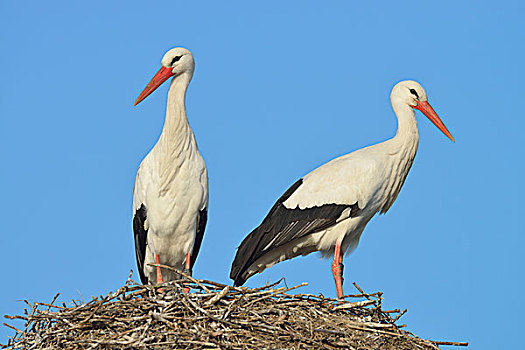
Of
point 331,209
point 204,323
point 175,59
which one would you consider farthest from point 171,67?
point 204,323

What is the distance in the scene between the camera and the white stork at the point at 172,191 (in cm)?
645

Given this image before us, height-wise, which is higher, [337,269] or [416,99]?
[416,99]

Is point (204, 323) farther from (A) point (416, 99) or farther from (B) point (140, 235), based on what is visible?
(A) point (416, 99)

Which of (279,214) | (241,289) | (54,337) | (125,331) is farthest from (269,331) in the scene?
(279,214)

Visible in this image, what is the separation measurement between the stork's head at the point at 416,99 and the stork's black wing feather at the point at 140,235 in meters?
2.09

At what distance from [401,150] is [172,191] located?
1.69 m

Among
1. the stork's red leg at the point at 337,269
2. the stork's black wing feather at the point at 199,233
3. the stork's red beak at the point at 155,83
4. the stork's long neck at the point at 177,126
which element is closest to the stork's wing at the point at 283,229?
the stork's red leg at the point at 337,269

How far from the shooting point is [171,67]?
6.82 metres

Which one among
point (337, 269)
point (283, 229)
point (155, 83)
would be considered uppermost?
point (155, 83)

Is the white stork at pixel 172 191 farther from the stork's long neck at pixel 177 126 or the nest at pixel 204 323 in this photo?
the nest at pixel 204 323

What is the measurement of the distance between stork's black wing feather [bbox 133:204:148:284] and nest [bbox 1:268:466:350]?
1418 millimetres

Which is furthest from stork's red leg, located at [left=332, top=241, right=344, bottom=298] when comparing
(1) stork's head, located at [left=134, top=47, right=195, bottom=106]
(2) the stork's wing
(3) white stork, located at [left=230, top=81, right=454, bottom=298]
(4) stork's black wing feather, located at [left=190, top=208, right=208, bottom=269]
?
(1) stork's head, located at [left=134, top=47, right=195, bottom=106]

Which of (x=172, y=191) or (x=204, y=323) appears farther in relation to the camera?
Answer: (x=172, y=191)

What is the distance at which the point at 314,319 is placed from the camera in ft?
16.8
